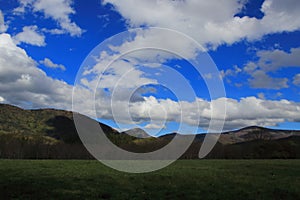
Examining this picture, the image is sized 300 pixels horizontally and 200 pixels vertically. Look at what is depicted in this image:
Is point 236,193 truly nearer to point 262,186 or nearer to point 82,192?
point 262,186

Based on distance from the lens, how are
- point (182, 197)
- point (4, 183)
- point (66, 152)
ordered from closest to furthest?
point (182, 197)
point (4, 183)
point (66, 152)

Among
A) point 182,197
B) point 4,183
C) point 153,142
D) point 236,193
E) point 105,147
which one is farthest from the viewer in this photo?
point 153,142

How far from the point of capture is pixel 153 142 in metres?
137

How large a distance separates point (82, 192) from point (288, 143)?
126652mm

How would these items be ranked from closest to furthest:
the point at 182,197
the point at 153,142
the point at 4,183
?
1. the point at 182,197
2. the point at 4,183
3. the point at 153,142

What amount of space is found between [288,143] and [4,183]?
417ft

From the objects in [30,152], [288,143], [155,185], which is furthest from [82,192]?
[288,143]

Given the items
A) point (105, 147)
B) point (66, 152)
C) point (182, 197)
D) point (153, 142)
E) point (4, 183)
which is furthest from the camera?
point (153, 142)

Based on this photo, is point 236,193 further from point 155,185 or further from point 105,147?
point 105,147

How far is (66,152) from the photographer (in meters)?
127

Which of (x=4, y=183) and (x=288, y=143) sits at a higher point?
(x=288, y=143)

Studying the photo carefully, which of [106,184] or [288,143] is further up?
[288,143]

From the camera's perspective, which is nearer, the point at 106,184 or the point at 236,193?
the point at 236,193

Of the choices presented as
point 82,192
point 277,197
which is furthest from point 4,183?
point 277,197
